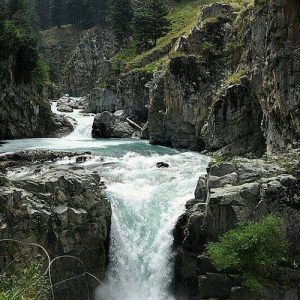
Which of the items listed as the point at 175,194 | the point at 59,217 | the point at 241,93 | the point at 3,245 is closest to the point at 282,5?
the point at 241,93

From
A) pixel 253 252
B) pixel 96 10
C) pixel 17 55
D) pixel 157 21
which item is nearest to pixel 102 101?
pixel 157 21

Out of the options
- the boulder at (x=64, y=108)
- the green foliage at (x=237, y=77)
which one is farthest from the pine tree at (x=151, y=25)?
the green foliage at (x=237, y=77)

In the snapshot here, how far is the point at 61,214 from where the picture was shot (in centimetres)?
1747

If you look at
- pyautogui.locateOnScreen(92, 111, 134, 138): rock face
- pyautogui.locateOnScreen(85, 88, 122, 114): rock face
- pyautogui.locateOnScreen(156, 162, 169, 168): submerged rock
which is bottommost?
pyautogui.locateOnScreen(156, 162, 169, 168): submerged rock

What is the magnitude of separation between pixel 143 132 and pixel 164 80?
295 inches

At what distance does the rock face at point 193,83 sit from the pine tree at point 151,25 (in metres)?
24.5

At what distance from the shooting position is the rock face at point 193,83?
128ft

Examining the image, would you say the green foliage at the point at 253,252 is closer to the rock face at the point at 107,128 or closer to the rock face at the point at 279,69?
the rock face at the point at 279,69

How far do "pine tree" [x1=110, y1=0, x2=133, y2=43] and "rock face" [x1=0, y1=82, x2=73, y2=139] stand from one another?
34.5 metres

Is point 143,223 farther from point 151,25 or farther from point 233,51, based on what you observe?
point 151,25

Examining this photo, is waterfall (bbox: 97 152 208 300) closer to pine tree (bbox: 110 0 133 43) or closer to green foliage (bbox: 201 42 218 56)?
green foliage (bbox: 201 42 218 56)

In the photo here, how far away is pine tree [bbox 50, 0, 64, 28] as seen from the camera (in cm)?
10400

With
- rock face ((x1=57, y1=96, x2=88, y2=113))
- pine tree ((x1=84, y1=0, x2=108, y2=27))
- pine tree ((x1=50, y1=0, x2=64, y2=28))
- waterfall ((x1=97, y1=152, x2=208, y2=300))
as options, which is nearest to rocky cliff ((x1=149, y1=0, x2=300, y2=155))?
waterfall ((x1=97, y1=152, x2=208, y2=300))

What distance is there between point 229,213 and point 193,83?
78.1 feet
